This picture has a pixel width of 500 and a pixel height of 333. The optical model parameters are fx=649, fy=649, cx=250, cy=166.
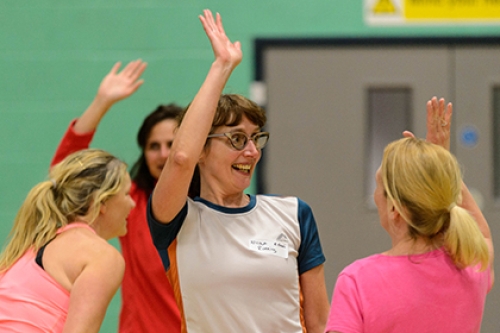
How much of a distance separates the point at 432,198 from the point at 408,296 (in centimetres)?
24

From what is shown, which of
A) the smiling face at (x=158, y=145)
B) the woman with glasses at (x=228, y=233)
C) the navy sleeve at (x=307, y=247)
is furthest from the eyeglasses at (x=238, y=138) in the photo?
the smiling face at (x=158, y=145)

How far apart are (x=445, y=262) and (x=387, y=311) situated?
19 centimetres

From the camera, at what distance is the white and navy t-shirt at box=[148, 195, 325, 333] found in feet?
5.67

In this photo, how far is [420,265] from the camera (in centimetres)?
154

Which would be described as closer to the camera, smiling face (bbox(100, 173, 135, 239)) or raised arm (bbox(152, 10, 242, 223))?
raised arm (bbox(152, 10, 242, 223))

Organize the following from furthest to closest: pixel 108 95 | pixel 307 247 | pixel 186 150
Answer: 1. pixel 108 95
2. pixel 307 247
3. pixel 186 150

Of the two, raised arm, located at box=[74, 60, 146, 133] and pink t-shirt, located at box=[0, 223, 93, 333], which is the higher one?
raised arm, located at box=[74, 60, 146, 133]

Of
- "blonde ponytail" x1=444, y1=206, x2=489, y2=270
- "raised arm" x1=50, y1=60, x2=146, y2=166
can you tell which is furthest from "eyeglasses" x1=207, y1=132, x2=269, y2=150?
"raised arm" x1=50, y1=60, x2=146, y2=166

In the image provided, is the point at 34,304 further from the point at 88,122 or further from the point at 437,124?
the point at 437,124

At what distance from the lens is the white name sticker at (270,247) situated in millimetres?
1768

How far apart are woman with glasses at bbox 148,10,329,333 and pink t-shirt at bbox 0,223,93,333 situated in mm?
319

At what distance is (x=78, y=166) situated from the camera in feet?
6.75

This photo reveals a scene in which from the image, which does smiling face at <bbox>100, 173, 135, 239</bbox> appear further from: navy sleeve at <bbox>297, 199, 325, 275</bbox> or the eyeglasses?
navy sleeve at <bbox>297, 199, 325, 275</bbox>

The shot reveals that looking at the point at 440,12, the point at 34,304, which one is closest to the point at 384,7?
the point at 440,12
